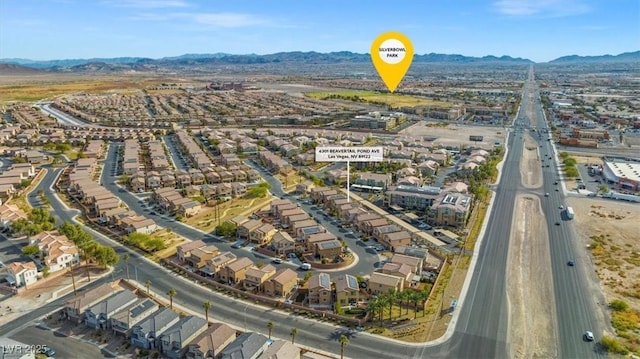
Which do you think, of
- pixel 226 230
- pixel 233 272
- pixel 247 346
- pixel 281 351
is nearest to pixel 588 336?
pixel 281 351

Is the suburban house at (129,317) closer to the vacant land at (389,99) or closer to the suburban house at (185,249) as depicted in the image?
the suburban house at (185,249)

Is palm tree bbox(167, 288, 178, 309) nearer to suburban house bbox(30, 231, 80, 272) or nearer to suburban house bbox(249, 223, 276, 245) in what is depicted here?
suburban house bbox(30, 231, 80, 272)

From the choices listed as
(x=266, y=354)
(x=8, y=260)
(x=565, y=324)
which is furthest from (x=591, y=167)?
(x=8, y=260)

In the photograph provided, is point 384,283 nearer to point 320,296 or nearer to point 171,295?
point 320,296

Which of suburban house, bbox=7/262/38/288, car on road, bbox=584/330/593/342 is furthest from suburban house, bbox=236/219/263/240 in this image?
car on road, bbox=584/330/593/342

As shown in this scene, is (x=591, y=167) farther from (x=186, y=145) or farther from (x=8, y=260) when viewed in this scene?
(x=8, y=260)

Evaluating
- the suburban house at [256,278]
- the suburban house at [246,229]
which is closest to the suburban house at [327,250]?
the suburban house at [256,278]
